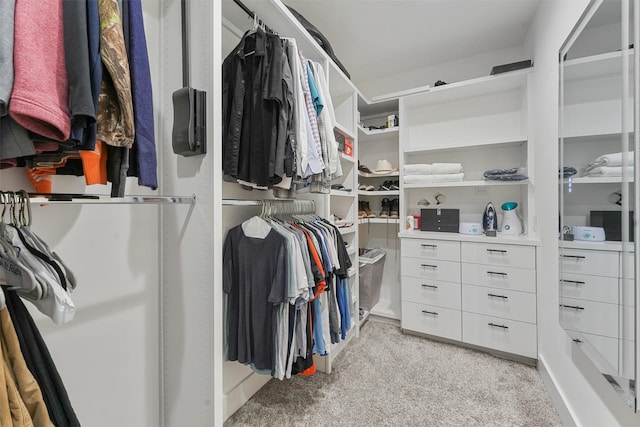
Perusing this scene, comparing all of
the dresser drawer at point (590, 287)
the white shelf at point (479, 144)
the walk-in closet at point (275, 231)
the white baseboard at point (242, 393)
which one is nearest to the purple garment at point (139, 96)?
the walk-in closet at point (275, 231)

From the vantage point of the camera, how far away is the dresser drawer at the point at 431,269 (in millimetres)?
2270

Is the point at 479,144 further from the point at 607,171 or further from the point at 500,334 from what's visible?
Result: the point at 500,334

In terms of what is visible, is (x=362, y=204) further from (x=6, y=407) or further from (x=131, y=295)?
(x=6, y=407)

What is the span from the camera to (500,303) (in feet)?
6.89

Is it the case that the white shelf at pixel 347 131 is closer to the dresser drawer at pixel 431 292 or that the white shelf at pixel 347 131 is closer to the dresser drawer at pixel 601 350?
the dresser drawer at pixel 431 292

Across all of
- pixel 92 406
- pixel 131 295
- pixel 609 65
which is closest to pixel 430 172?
pixel 609 65

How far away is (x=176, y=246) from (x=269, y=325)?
1.83 ft

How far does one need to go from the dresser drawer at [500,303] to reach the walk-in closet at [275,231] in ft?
0.04

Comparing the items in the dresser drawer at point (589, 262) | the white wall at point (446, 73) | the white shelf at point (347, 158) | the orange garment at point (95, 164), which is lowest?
the dresser drawer at point (589, 262)

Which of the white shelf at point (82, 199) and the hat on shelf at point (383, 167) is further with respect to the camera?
the hat on shelf at point (383, 167)

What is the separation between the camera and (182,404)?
3.57ft

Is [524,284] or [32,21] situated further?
[524,284]

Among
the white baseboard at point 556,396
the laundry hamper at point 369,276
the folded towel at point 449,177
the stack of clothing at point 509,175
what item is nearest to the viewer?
the white baseboard at point 556,396

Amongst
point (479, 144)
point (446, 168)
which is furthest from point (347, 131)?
point (479, 144)
